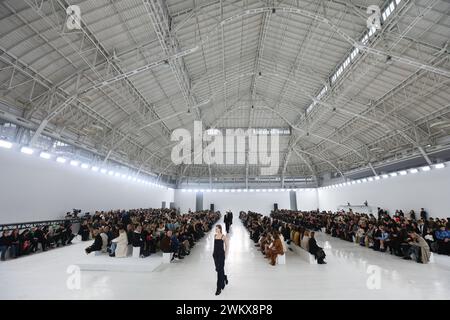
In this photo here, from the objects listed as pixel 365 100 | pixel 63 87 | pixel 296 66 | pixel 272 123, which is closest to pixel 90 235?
pixel 63 87

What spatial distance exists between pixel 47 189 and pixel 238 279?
45.9ft

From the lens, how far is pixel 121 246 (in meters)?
8.47

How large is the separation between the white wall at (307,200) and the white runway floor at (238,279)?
3162 centimetres

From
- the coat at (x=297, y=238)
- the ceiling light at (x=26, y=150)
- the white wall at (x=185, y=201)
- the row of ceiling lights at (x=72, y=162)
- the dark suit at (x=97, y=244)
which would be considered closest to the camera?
the dark suit at (x=97, y=244)

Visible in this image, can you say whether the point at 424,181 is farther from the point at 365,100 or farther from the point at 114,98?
the point at 114,98

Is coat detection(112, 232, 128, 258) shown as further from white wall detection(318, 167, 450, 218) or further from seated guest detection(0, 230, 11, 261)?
white wall detection(318, 167, 450, 218)

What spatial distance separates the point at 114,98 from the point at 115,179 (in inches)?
385

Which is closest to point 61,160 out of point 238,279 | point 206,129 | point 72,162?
point 72,162

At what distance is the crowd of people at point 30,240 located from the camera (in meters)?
8.73

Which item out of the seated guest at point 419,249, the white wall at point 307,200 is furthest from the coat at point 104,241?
the white wall at point 307,200

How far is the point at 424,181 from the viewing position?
18266mm

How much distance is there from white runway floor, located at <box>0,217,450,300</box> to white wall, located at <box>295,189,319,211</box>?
3162 cm

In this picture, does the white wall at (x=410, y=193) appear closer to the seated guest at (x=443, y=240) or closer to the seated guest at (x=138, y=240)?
the seated guest at (x=443, y=240)

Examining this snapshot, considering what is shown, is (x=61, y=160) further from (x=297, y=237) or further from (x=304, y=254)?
(x=304, y=254)
